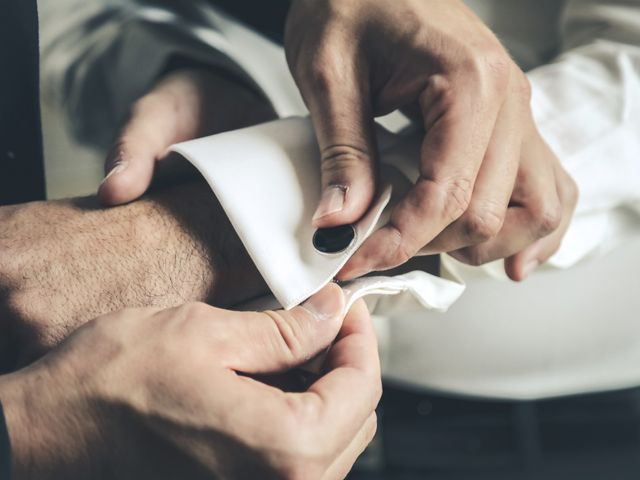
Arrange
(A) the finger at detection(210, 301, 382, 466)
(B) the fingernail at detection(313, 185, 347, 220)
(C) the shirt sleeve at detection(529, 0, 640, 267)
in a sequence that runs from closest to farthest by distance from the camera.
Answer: (A) the finger at detection(210, 301, 382, 466) < (B) the fingernail at detection(313, 185, 347, 220) < (C) the shirt sleeve at detection(529, 0, 640, 267)

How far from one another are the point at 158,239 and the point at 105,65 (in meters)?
0.50

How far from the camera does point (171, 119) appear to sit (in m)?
0.82

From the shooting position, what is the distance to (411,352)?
911 mm

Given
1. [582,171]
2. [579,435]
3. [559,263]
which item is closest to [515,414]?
[579,435]

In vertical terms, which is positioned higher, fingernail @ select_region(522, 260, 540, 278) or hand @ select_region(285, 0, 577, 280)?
hand @ select_region(285, 0, 577, 280)

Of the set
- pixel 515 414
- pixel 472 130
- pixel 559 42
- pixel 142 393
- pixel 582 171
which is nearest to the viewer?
pixel 142 393

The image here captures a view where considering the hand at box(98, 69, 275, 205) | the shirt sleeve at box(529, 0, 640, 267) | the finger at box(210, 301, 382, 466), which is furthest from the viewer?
the shirt sleeve at box(529, 0, 640, 267)

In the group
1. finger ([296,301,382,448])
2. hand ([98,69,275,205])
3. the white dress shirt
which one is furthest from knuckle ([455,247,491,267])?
hand ([98,69,275,205])

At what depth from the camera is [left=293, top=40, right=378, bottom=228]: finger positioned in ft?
1.97

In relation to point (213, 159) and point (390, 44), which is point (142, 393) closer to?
point (213, 159)

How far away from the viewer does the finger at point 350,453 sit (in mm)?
533

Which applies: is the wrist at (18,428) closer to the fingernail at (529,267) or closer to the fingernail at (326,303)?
the fingernail at (326,303)

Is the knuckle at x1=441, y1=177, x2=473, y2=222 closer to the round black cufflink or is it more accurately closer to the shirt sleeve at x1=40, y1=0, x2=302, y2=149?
the round black cufflink

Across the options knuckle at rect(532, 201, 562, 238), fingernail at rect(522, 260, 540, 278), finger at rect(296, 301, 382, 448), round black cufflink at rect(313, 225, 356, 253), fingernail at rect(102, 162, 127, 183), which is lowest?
fingernail at rect(522, 260, 540, 278)
